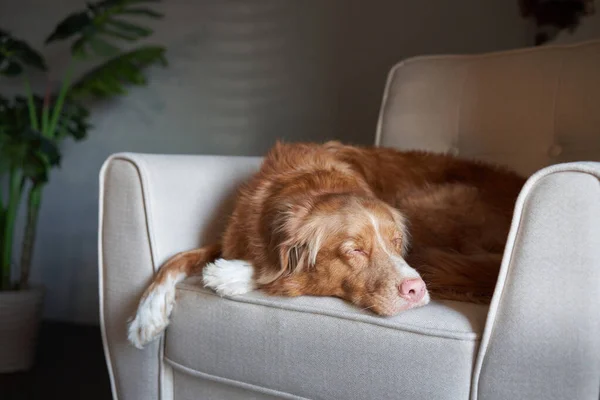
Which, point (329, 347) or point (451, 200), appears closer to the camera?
point (329, 347)

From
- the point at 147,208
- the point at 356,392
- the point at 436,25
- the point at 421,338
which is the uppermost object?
the point at 436,25

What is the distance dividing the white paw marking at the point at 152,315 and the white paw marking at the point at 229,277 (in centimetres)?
12

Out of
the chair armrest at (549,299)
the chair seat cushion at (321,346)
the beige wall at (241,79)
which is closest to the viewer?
the chair armrest at (549,299)

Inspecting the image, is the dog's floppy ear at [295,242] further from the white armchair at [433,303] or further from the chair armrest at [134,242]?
the chair armrest at [134,242]

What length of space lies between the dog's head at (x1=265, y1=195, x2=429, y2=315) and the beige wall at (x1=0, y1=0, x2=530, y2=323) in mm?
1708

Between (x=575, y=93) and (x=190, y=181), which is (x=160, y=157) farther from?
(x=575, y=93)

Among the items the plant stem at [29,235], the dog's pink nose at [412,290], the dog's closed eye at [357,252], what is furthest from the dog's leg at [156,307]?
the plant stem at [29,235]

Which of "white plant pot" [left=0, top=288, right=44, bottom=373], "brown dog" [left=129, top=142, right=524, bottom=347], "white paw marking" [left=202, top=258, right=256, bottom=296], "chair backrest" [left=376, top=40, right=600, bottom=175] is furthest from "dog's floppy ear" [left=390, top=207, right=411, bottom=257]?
"white plant pot" [left=0, top=288, right=44, bottom=373]

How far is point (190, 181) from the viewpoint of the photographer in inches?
78.1

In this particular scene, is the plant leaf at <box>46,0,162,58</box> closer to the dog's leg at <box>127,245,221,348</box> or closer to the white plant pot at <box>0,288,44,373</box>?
the white plant pot at <box>0,288,44,373</box>

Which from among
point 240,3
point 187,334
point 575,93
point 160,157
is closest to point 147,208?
point 160,157

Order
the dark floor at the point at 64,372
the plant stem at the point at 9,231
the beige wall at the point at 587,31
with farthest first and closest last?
1. the plant stem at the point at 9,231
2. the beige wall at the point at 587,31
3. the dark floor at the point at 64,372

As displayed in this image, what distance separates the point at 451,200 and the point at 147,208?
2.86 ft

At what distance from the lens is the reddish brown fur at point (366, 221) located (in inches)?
60.0
